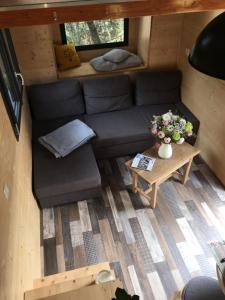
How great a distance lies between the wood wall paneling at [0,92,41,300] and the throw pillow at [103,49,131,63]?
192 cm

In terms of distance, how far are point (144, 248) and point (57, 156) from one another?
1353mm

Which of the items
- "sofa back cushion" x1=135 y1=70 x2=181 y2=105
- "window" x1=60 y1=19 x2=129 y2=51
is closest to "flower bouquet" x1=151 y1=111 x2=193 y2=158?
"sofa back cushion" x1=135 y1=70 x2=181 y2=105

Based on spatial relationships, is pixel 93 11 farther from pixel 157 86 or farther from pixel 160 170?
pixel 157 86

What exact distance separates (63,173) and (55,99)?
1.17 m

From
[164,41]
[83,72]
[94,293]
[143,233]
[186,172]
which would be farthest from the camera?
[83,72]

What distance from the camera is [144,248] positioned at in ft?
8.48

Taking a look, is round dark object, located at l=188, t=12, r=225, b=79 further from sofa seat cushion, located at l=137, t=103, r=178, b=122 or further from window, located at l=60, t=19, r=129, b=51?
window, located at l=60, t=19, r=129, b=51

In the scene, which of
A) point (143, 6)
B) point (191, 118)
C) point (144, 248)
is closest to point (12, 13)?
point (143, 6)

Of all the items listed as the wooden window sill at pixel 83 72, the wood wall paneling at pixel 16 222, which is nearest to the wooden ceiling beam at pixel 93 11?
the wood wall paneling at pixel 16 222

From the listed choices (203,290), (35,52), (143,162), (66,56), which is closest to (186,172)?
(143,162)

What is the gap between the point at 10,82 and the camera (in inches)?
107

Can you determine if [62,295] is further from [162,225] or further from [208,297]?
[162,225]

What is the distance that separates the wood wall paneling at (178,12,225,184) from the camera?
10.1ft

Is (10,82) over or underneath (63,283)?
over
